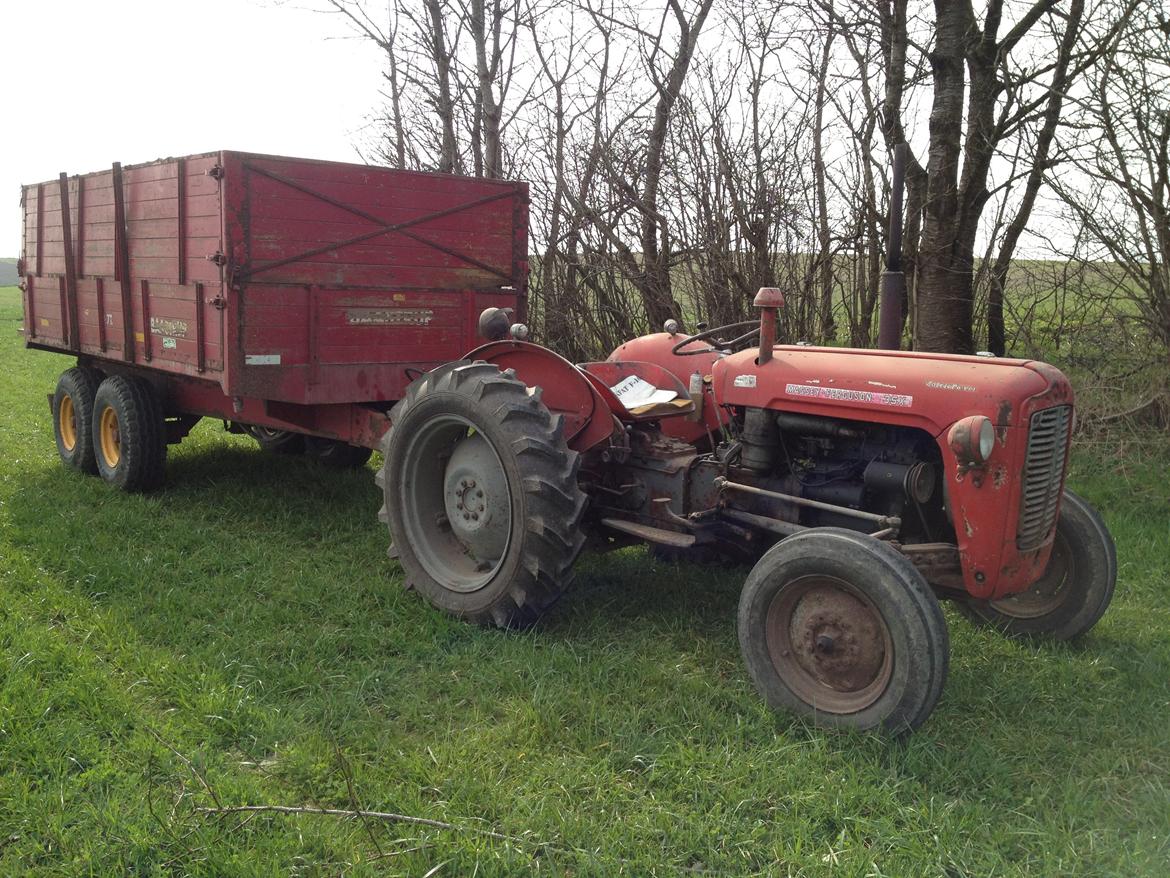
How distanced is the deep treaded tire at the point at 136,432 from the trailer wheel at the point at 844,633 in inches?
174

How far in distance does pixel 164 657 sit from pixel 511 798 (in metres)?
1.67

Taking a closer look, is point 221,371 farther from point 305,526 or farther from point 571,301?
point 571,301

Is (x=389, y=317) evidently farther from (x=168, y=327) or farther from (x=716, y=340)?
(x=716, y=340)

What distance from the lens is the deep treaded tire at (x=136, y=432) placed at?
6184 mm

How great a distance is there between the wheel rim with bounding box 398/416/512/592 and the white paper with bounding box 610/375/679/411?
678 mm

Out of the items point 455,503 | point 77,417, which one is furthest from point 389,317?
point 77,417

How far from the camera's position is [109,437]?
670cm

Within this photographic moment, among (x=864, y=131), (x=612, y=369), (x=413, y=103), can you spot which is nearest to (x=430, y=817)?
(x=612, y=369)

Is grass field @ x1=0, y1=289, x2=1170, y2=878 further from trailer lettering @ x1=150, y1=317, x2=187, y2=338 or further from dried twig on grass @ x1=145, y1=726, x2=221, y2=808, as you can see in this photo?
trailer lettering @ x1=150, y1=317, x2=187, y2=338

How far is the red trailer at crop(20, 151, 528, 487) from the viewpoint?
16.7 ft

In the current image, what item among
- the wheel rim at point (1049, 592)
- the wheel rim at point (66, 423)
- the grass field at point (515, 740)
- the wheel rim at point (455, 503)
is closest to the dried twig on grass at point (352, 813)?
the grass field at point (515, 740)

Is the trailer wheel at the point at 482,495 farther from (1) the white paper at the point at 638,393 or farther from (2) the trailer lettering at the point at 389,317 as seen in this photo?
(2) the trailer lettering at the point at 389,317

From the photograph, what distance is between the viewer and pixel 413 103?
1333 cm

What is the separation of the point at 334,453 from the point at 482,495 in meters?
3.08
